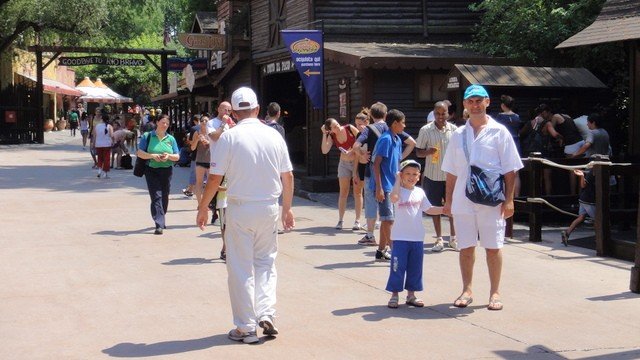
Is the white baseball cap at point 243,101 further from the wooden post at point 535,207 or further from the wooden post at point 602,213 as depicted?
the wooden post at point 535,207

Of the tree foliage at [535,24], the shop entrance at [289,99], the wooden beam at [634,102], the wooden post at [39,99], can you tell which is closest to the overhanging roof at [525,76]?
the wooden beam at [634,102]

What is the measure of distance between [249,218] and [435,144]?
518 centimetres

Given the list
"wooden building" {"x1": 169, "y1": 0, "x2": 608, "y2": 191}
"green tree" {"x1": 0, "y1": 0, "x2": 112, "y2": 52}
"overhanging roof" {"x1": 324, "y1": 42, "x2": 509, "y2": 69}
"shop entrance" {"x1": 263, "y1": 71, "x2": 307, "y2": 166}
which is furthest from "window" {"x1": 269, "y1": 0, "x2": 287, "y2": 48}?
"green tree" {"x1": 0, "y1": 0, "x2": 112, "y2": 52}

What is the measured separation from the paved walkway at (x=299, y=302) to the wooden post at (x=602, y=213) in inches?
6.7

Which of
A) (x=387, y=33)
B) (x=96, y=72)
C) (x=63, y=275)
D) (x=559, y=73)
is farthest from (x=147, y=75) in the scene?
(x=63, y=275)

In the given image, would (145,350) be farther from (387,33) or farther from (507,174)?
(387,33)

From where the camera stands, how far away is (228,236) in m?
6.89

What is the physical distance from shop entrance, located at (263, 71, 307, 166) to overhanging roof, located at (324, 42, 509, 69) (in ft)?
23.5

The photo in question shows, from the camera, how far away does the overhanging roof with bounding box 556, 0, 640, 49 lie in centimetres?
1294

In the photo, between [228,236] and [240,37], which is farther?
[240,37]

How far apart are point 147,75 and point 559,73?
6679cm

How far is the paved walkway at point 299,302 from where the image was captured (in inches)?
266

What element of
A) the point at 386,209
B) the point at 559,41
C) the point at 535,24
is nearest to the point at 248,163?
the point at 386,209

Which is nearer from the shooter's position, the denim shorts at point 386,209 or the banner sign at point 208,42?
the denim shorts at point 386,209
